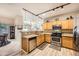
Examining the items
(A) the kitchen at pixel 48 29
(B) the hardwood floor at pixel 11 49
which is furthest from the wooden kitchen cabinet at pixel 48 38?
(B) the hardwood floor at pixel 11 49

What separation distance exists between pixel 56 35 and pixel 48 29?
247mm

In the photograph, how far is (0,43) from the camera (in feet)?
6.61

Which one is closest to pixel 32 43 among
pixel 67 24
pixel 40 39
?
pixel 40 39

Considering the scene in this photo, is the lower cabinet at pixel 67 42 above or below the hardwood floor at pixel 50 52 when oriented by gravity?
above

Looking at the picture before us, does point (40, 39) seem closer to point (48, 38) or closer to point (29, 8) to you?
point (48, 38)

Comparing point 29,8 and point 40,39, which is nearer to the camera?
point 29,8

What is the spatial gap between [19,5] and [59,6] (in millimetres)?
941

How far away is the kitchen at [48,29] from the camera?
6.68 feet

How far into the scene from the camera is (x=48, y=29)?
2.14 meters

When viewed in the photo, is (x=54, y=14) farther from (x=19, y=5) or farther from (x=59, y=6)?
(x=19, y=5)


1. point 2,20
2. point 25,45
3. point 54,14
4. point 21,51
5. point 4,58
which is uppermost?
point 54,14

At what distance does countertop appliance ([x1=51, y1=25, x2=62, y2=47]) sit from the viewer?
2105 millimetres

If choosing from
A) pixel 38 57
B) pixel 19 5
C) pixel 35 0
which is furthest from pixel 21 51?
pixel 35 0

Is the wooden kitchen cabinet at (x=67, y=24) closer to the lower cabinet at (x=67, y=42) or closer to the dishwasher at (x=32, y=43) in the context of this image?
the lower cabinet at (x=67, y=42)
